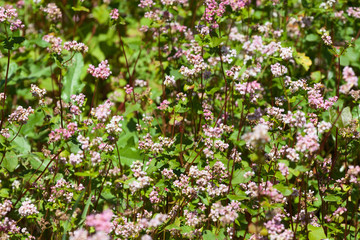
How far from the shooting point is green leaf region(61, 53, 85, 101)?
400 cm

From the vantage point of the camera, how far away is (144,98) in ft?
11.2

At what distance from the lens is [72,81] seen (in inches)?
160

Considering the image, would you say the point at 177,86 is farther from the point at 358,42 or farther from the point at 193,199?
the point at 358,42

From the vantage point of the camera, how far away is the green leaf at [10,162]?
3008 millimetres

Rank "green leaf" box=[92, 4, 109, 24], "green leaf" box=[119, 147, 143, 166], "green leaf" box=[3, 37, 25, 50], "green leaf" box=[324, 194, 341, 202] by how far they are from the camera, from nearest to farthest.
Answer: "green leaf" box=[324, 194, 341, 202], "green leaf" box=[3, 37, 25, 50], "green leaf" box=[119, 147, 143, 166], "green leaf" box=[92, 4, 109, 24]

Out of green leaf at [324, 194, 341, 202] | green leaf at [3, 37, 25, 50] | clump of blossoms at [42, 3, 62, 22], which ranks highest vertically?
clump of blossoms at [42, 3, 62, 22]

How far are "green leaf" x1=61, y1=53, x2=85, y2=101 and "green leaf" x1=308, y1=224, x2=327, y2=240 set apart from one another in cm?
244

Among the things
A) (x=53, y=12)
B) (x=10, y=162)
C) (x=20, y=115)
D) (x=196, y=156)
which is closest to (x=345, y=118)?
(x=196, y=156)

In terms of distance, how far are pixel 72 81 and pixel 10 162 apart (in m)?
1.26

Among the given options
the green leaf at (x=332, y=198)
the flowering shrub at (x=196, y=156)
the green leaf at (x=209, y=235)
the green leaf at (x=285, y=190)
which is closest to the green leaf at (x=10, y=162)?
the flowering shrub at (x=196, y=156)

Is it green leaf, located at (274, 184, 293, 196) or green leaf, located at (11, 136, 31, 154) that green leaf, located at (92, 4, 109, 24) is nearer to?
green leaf, located at (11, 136, 31, 154)

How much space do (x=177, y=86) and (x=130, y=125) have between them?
1.99 feet

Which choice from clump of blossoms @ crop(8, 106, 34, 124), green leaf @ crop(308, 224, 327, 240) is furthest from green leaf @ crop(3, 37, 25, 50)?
green leaf @ crop(308, 224, 327, 240)

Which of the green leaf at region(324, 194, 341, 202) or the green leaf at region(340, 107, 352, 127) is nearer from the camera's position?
the green leaf at region(324, 194, 341, 202)
